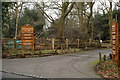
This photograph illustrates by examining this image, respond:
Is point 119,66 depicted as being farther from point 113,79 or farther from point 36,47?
point 36,47

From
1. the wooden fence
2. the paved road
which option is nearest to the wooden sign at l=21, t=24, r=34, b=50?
the wooden fence

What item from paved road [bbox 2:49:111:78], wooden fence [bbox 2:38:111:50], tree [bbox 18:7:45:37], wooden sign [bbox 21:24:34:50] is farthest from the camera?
tree [bbox 18:7:45:37]

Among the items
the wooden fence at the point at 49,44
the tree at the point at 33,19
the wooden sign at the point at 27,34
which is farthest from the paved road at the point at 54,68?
the tree at the point at 33,19

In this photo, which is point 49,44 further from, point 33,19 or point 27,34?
point 33,19

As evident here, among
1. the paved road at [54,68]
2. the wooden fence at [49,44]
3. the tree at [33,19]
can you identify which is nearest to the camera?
the paved road at [54,68]

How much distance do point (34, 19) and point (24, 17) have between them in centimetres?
194

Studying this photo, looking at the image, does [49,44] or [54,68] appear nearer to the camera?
[54,68]

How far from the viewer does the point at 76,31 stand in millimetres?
25828

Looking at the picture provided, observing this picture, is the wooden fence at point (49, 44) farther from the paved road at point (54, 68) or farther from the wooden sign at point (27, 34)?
the paved road at point (54, 68)

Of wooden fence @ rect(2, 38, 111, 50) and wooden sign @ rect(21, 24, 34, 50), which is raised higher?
wooden sign @ rect(21, 24, 34, 50)

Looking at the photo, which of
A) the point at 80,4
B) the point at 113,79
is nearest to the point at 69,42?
the point at 80,4

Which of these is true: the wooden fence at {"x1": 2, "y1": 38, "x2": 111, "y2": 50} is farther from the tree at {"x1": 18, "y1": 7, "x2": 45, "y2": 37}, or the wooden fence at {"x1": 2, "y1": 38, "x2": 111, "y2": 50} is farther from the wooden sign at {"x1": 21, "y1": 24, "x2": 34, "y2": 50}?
the tree at {"x1": 18, "y1": 7, "x2": 45, "y2": 37}

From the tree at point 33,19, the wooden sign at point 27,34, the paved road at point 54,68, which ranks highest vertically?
the tree at point 33,19

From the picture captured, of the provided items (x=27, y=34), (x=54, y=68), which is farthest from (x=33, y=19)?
(x=54, y=68)
